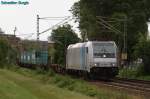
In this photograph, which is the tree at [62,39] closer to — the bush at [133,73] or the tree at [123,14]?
the tree at [123,14]

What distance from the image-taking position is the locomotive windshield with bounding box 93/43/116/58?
40.2m

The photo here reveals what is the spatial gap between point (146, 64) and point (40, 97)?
109 feet

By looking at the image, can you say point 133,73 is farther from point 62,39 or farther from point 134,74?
point 62,39

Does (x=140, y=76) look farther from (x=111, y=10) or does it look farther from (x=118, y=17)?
(x=111, y=10)

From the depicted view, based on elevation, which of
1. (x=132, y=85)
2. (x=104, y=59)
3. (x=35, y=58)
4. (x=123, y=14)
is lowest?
(x=132, y=85)

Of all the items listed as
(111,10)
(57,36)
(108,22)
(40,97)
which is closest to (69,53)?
(108,22)

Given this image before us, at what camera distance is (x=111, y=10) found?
72000 millimetres

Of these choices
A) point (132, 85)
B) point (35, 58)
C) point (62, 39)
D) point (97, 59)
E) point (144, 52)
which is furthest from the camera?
point (62, 39)

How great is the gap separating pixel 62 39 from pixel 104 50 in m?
55.3

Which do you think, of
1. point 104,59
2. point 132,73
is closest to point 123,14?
point 132,73

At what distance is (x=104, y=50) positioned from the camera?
40.5m

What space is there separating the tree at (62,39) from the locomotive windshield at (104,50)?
113 ft

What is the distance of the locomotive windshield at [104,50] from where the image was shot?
40188 millimetres

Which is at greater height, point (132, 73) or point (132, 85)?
point (132, 73)
